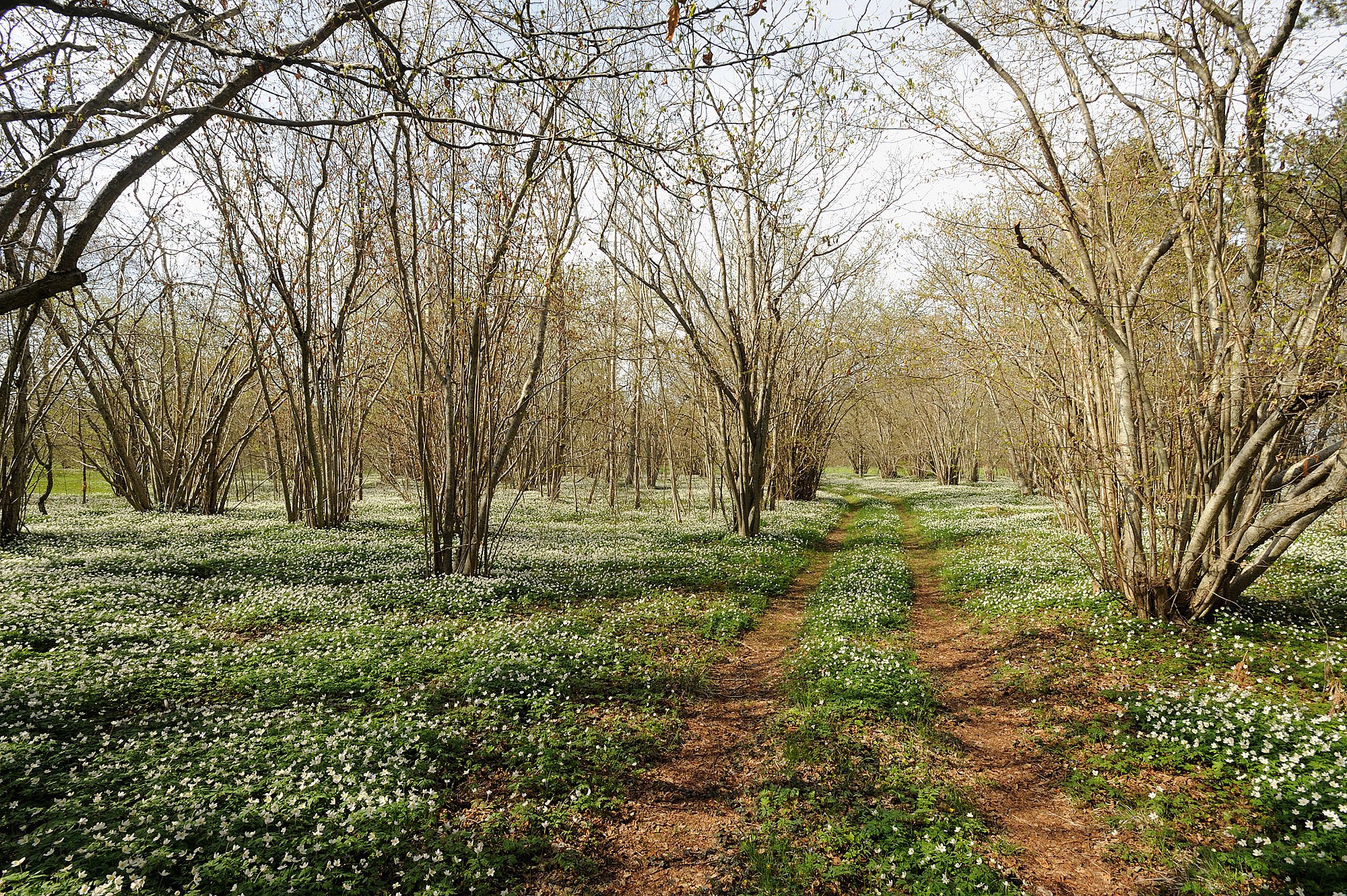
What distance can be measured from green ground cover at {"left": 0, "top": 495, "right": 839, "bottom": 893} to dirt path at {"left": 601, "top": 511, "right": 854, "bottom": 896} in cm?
29

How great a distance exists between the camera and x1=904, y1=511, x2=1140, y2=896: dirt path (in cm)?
449

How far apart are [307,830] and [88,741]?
8.81 ft

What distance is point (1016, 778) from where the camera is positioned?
575 centimetres

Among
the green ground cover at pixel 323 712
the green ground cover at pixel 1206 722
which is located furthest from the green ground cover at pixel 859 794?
the green ground cover at pixel 323 712

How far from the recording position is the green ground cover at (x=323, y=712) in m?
4.31

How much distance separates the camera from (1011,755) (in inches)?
241

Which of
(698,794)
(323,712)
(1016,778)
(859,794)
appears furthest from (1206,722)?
(323,712)

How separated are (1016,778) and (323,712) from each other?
707 centimetres

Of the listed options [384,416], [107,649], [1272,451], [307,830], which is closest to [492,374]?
[107,649]

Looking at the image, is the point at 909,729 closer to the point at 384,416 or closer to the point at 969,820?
the point at 969,820

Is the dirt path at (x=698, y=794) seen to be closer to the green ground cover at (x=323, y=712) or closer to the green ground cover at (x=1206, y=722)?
the green ground cover at (x=323, y=712)

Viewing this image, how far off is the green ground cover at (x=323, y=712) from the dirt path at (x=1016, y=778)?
3181mm

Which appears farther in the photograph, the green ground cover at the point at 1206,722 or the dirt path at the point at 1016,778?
the dirt path at the point at 1016,778

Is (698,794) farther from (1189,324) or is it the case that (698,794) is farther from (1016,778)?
(1189,324)
